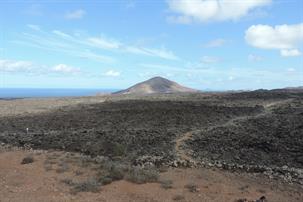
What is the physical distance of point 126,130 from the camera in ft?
111

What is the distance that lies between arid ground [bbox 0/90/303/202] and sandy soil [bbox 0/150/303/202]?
35 millimetres

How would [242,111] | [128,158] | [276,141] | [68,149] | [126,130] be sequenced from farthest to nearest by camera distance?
[242,111] < [126,130] < [276,141] < [68,149] < [128,158]

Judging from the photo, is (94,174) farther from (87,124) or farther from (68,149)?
(87,124)

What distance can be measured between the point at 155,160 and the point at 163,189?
5.05 meters

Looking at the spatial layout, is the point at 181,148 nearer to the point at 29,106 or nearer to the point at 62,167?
the point at 62,167

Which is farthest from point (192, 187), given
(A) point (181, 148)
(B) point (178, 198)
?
(A) point (181, 148)

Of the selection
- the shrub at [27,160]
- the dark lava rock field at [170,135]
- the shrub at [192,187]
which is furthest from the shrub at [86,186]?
the shrub at [27,160]

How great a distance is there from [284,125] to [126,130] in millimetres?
12322

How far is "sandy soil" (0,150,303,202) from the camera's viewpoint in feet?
50.7

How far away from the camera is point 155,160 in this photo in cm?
2172

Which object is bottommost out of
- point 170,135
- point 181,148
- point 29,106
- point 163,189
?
point 163,189

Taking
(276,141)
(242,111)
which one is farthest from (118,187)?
(242,111)

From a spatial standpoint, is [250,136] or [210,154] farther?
[250,136]

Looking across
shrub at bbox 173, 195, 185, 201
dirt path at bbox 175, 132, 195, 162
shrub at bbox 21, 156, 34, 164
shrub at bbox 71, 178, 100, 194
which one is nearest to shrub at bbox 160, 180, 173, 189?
shrub at bbox 173, 195, 185, 201
